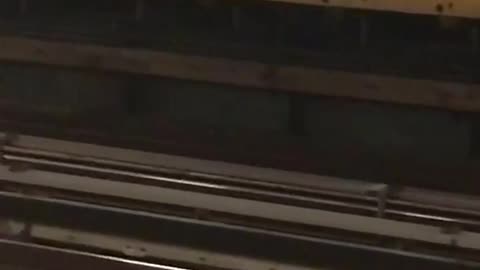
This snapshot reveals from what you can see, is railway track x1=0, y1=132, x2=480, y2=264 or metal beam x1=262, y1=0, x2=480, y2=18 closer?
metal beam x1=262, y1=0, x2=480, y2=18

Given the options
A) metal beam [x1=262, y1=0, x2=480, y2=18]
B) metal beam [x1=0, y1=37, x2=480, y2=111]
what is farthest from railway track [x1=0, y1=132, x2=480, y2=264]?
metal beam [x1=262, y1=0, x2=480, y2=18]

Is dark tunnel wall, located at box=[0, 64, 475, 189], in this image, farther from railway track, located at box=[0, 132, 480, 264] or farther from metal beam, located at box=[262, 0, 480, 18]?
metal beam, located at box=[262, 0, 480, 18]

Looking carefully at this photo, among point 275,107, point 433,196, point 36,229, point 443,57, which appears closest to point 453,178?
point 433,196

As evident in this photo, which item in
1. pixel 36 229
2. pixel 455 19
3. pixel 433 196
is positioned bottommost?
pixel 36 229

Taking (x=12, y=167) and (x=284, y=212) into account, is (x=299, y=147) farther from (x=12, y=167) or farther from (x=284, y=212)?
(x=12, y=167)

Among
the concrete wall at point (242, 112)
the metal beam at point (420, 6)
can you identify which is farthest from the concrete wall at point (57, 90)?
the metal beam at point (420, 6)

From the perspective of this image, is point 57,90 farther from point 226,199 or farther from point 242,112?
point 226,199

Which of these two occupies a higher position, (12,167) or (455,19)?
(455,19)

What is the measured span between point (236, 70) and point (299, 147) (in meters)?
0.20

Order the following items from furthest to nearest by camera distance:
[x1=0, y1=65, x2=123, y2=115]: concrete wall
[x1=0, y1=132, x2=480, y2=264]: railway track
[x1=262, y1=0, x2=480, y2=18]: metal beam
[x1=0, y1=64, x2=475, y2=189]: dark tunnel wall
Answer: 1. [x1=0, y1=65, x2=123, y2=115]: concrete wall
2. [x1=0, y1=64, x2=475, y2=189]: dark tunnel wall
3. [x1=0, y1=132, x2=480, y2=264]: railway track
4. [x1=262, y1=0, x2=480, y2=18]: metal beam

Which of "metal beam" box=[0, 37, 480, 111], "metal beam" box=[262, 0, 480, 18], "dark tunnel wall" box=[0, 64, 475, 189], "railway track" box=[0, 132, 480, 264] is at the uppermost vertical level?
"metal beam" box=[262, 0, 480, 18]

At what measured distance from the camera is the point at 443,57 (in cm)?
214

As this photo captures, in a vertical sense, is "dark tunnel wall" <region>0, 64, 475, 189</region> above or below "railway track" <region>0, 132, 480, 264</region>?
above

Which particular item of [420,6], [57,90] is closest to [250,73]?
[420,6]
